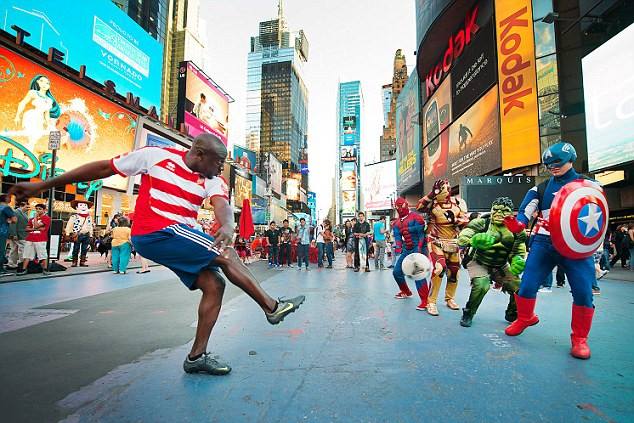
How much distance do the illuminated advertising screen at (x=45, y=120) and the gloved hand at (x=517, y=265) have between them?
23606 mm

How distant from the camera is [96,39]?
25797 mm

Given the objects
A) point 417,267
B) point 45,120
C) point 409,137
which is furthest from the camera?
point 409,137

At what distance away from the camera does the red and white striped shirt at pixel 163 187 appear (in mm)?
2232

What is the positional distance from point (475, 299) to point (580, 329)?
1.05 m

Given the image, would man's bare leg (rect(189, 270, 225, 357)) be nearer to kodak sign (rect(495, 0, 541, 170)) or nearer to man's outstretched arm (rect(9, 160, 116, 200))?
man's outstretched arm (rect(9, 160, 116, 200))

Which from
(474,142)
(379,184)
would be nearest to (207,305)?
(474,142)

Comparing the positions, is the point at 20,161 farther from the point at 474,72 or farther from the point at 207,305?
the point at 474,72

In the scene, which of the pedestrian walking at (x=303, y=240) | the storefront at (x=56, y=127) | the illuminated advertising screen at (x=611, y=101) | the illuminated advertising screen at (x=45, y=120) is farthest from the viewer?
the storefront at (x=56, y=127)

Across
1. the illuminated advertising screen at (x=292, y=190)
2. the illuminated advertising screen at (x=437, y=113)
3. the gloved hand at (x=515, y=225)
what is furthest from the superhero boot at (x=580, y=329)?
the illuminated advertising screen at (x=292, y=190)

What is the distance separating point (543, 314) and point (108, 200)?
2967 centimetres

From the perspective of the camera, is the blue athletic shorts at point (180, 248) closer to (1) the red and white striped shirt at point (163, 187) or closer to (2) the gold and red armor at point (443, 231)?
(1) the red and white striped shirt at point (163, 187)

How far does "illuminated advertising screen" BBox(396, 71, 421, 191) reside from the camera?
115 ft

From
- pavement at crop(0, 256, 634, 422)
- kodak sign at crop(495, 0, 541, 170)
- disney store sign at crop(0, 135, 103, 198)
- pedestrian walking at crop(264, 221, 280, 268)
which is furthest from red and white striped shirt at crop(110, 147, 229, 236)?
disney store sign at crop(0, 135, 103, 198)

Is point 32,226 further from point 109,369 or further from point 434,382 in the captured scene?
point 434,382
